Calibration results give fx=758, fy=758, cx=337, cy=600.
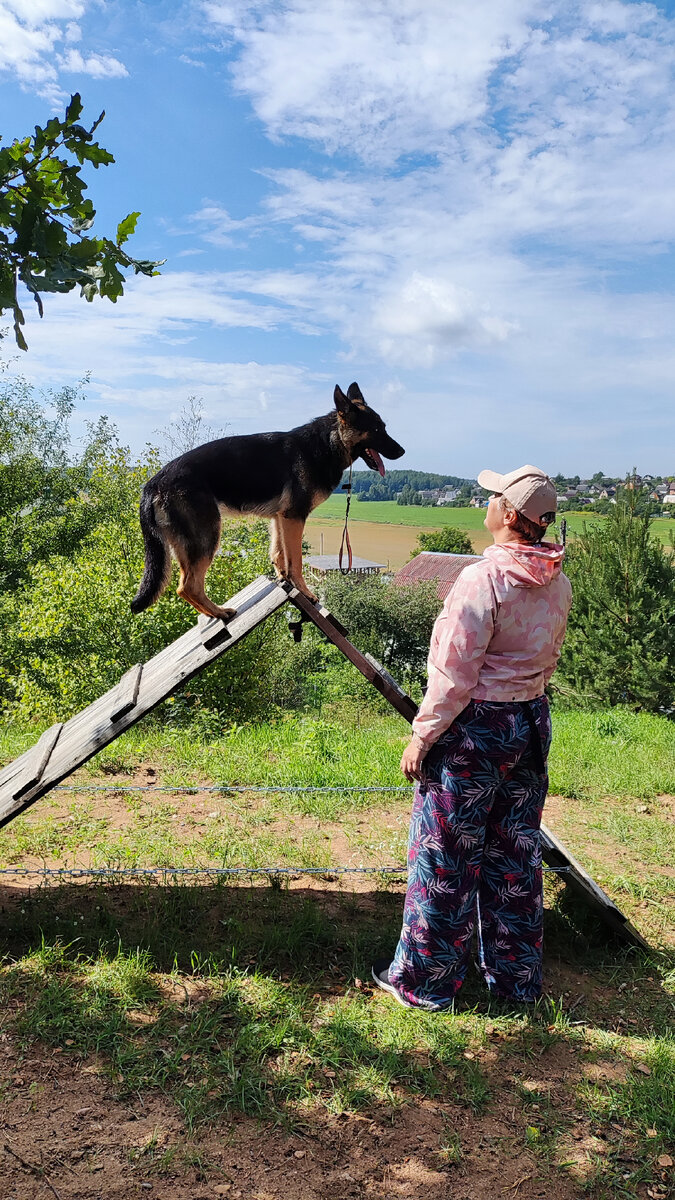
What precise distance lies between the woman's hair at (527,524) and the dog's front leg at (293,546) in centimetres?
118

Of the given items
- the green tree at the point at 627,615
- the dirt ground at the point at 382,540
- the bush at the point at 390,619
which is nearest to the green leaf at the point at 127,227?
the green tree at the point at 627,615

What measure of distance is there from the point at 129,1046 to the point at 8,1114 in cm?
54

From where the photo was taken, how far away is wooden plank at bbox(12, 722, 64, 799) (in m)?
3.88

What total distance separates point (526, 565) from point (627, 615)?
1444cm

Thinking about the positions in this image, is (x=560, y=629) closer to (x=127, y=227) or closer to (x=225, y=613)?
(x=225, y=613)

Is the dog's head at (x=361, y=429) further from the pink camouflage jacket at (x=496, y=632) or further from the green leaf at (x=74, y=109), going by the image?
the green leaf at (x=74, y=109)

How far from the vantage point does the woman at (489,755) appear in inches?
134

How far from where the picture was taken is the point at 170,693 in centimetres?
→ 397

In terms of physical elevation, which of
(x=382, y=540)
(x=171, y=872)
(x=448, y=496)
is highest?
(x=448, y=496)

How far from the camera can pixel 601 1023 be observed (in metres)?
3.81

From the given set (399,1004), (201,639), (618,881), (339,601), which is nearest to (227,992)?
(399,1004)

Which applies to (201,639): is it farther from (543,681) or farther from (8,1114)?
(8,1114)

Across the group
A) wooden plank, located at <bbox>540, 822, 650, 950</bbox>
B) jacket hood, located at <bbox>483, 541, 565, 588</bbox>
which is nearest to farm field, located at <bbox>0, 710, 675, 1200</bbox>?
wooden plank, located at <bbox>540, 822, 650, 950</bbox>

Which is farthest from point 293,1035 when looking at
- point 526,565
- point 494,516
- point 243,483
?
point 243,483
